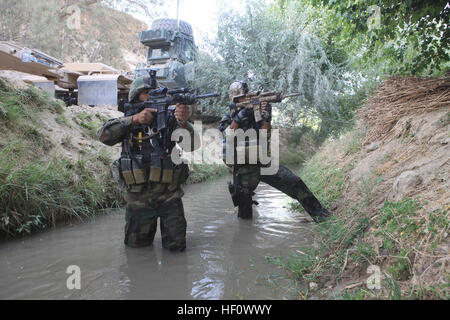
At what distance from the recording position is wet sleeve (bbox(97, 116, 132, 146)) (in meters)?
3.22

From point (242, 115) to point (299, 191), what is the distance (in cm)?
128

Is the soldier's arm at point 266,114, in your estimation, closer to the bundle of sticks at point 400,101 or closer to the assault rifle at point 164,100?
the assault rifle at point 164,100

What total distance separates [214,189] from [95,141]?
2.87 meters

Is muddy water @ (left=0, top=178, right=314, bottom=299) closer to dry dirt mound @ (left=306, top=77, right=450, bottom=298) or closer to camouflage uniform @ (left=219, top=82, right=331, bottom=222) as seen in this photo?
camouflage uniform @ (left=219, top=82, right=331, bottom=222)

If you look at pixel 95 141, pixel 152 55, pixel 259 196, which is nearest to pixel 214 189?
pixel 259 196

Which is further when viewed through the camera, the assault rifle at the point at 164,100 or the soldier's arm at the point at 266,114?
the soldier's arm at the point at 266,114

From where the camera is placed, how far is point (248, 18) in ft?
40.3

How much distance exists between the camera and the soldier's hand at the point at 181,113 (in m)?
3.23

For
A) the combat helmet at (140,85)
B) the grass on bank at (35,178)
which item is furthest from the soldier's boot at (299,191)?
the grass on bank at (35,178)

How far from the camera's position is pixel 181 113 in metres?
3.25

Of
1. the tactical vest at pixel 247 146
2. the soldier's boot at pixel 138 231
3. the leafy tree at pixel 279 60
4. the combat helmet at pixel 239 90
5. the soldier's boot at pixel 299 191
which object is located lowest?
the soldier's boot at pixel 138 231

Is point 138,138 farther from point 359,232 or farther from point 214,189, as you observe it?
point 214,189

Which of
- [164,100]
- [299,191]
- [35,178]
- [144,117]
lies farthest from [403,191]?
[35,178]

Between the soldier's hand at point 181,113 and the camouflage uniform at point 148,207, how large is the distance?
266 millimetres
